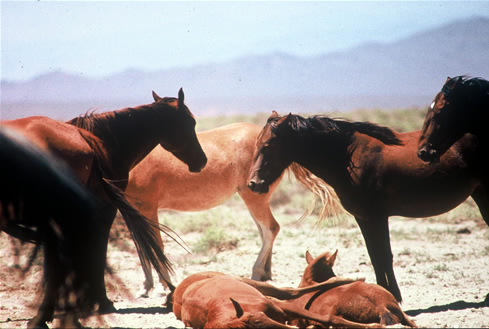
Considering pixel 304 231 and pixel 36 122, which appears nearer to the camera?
pixel 36 122

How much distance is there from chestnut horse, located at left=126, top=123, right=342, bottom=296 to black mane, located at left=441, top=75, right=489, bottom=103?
232 cm

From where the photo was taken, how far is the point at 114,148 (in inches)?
213

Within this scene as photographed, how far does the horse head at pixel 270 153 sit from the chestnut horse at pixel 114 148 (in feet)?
3.49

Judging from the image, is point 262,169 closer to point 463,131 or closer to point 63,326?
point 463,131

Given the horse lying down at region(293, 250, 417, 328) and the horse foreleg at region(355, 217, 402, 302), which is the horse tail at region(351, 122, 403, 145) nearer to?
the horse foreleg at region(355, 217, 402, 302)

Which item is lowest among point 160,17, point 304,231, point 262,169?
point 304,231

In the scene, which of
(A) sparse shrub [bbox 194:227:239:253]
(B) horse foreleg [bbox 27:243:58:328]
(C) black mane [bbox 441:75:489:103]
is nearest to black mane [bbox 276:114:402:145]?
(C) black mane [bbox 441:75:489:103]

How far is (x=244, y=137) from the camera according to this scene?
760 centimetres

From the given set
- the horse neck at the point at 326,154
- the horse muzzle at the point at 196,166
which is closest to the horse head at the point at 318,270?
the horse neck at the point at 326,154

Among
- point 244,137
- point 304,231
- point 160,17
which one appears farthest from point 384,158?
point 160,17

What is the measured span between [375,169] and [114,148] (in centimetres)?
276

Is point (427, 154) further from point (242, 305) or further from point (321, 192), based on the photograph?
point (242, 305)

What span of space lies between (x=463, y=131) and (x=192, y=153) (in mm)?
3097

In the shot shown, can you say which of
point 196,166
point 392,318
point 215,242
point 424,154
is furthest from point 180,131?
point 215,242
